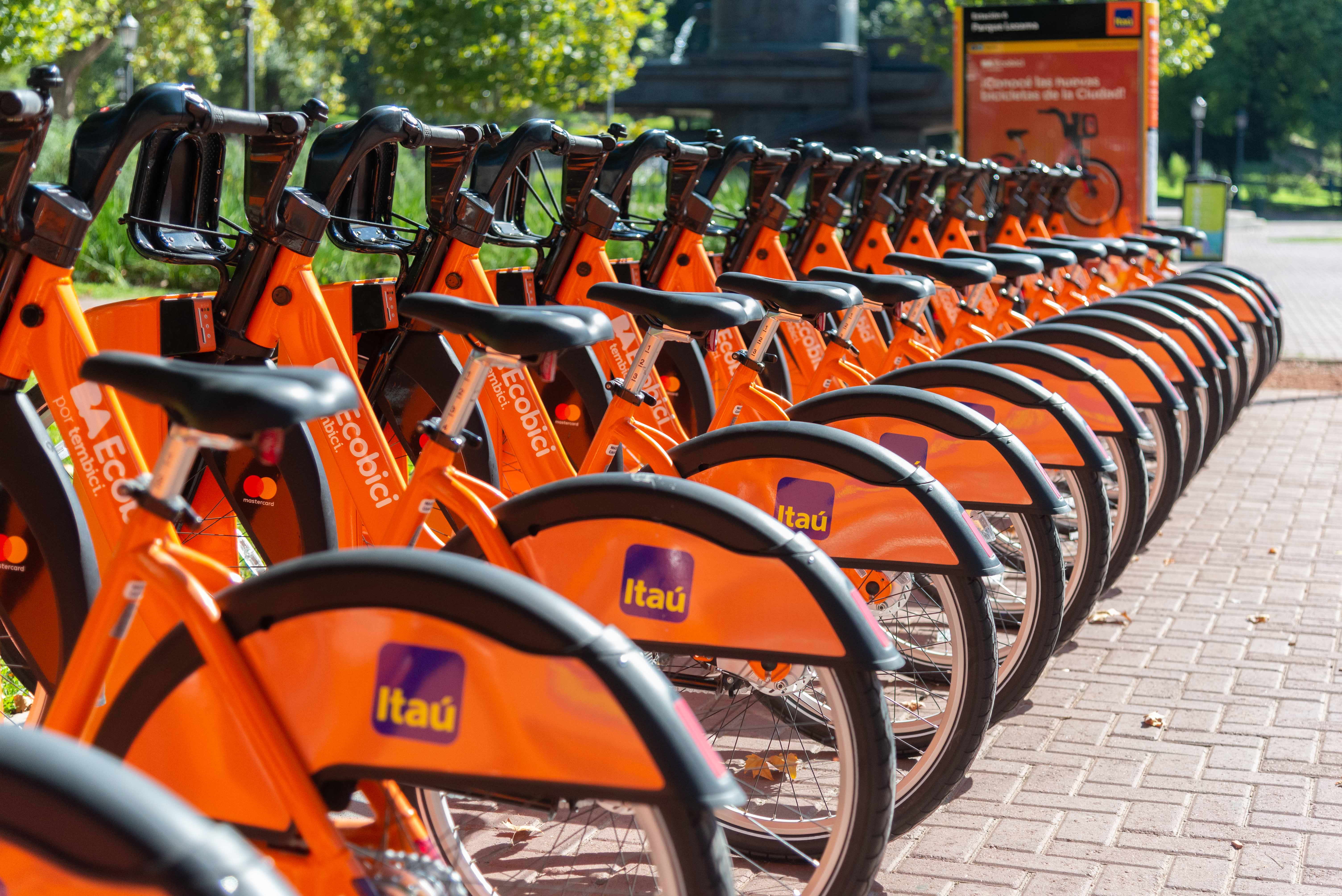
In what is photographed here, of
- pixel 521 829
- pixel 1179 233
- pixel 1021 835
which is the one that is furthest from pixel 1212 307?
pixel 521 829

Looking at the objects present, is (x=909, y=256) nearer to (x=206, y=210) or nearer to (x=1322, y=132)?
(x=206, y=210)

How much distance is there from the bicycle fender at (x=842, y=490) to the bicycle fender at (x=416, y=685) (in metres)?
1.35

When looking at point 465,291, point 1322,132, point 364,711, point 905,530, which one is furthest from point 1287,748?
point 1322,132

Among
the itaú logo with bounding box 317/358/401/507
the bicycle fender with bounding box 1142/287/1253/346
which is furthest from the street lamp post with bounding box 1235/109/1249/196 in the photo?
the itaú logo with bounding box 317/358/401/507

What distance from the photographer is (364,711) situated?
6.08ft

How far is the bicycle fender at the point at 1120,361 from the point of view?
5.18 meters

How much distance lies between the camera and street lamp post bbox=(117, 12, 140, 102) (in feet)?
80.1

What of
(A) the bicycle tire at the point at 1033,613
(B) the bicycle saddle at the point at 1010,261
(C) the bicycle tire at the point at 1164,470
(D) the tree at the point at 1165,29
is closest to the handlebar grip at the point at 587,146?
(A) the bicycle tire at the point at 1033,613

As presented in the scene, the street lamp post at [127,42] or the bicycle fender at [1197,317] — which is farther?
the street lamp post at [127,42]

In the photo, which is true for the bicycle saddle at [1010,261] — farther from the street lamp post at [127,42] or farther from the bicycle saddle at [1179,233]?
the street lamp post at [127,42]

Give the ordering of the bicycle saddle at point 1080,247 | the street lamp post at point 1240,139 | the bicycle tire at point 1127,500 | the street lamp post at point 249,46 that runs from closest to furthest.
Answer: the bicycle tire at point 1127,500
the bicycle saddle at point 1080,247
the street lamp post at point 249,46
the street lamp post at point 1240,139

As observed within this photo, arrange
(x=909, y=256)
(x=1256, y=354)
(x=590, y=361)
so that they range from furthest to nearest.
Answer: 1. (x=1256, y=354)
2. (x=909, y=256)
3. (x=590, y=361)

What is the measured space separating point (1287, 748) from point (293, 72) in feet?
152

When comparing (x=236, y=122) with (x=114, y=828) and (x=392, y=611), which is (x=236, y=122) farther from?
(x=114, y=828)
